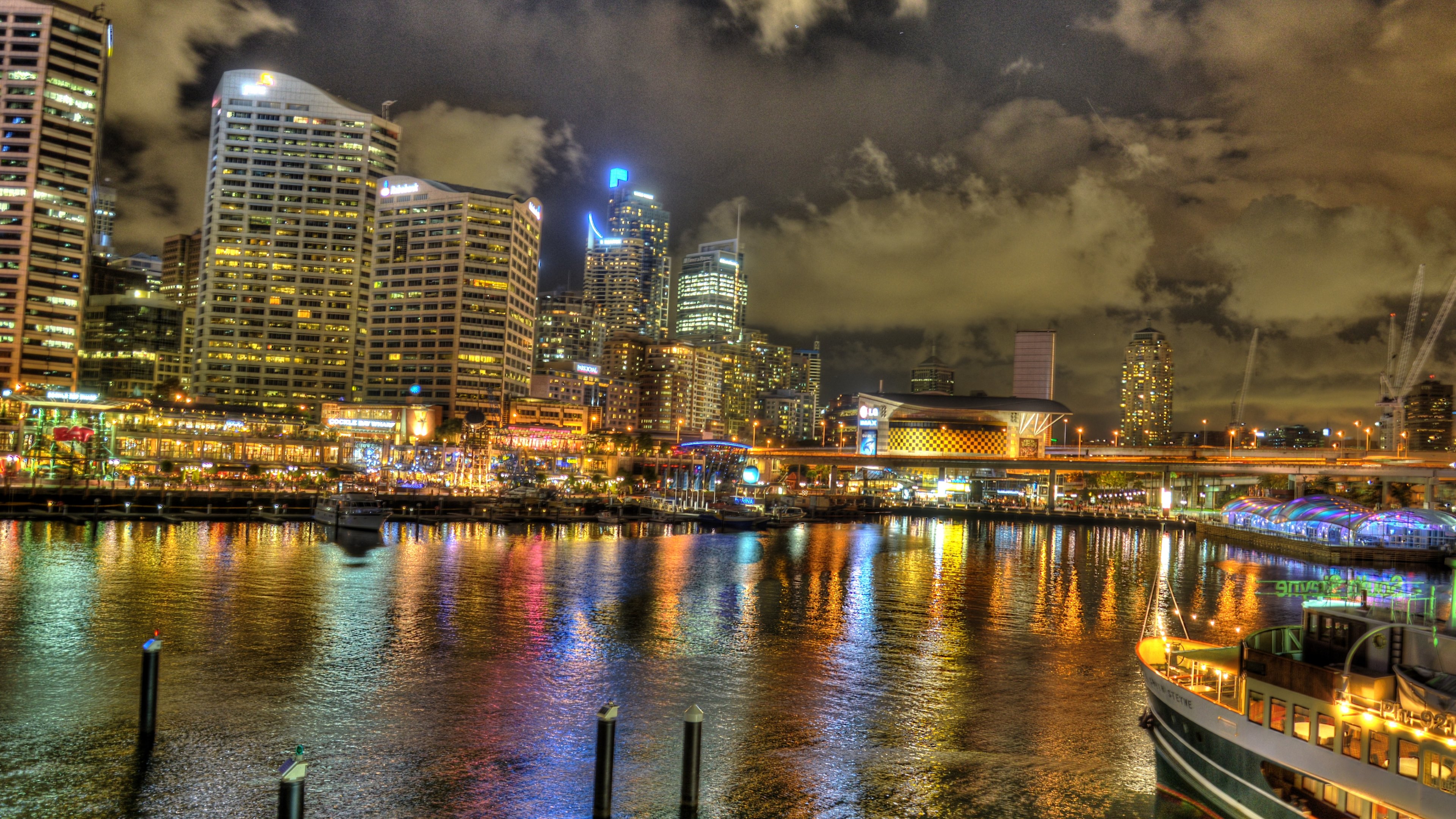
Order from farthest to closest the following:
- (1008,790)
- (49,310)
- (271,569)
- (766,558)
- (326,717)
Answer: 1. (49,310)
2. (766,558)
3. (271,569)
4. (326,717)
5. (1008,790)

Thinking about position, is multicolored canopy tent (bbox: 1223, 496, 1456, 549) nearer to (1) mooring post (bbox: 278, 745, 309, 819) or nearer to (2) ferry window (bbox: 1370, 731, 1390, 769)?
(2) ferry window (bbox: 1370, 731, 1390, 769)

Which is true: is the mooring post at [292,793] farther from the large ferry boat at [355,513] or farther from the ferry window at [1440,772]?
the large ferry boat at [355,513]

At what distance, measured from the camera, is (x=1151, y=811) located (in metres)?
20.8

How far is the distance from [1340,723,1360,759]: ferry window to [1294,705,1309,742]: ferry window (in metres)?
0.76

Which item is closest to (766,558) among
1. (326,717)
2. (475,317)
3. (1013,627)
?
(1013,627)

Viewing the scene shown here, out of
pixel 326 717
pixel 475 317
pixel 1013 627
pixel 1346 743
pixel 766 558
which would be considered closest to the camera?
pixel 1346 743

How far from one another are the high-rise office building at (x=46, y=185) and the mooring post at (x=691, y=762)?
166 metres

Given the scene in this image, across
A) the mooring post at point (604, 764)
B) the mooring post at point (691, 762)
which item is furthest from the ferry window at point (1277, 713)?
the mooring post at point (604, 764)

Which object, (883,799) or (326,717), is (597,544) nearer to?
(326,717)

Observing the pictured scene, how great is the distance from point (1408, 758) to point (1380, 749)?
0.45 metres

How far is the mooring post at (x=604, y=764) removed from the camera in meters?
18.0

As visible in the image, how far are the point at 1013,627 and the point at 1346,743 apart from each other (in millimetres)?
27180

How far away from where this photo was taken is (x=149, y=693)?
23.2m

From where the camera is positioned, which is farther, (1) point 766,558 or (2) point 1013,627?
(1) point 766,558
